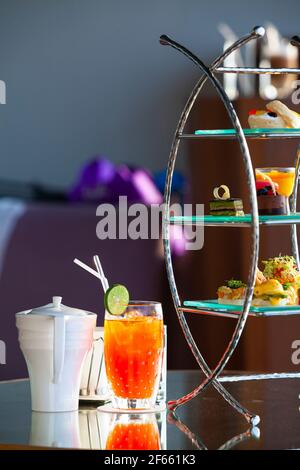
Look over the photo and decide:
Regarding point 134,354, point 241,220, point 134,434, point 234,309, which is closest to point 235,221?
point 241,220

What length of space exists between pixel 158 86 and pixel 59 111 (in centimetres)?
57

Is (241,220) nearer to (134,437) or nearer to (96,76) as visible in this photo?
(134,437)

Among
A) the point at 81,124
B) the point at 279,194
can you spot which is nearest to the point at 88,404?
the point at 279,194

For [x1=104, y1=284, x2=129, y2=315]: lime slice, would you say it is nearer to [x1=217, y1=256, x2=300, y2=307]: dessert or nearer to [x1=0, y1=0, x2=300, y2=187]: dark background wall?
[x1=217, y1=256, x2=300, y2=307]: dessert

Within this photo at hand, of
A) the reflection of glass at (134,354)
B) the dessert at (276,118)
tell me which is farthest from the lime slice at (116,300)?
the dessert at (276,118)

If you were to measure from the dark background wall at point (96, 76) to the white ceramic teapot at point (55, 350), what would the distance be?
4.10 metres

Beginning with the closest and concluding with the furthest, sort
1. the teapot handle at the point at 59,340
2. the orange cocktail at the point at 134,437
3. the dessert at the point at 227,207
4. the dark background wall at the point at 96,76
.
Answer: the orange cocktail at the point at 134,437
the teapot handle at the point at 59,340
the dessert at the point at 227,207
the dark background wall at the point at 96,76

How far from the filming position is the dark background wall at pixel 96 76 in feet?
18.0

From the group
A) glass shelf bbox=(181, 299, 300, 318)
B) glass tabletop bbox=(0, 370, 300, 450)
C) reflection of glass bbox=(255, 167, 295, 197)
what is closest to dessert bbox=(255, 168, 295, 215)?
reflection of glass bbox=(255, 167, 295, 197)

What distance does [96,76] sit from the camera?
5.53 m

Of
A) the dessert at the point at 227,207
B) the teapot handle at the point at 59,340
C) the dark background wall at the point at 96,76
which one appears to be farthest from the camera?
the dark background wall at the point at 96,76

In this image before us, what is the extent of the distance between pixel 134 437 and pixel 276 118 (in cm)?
57

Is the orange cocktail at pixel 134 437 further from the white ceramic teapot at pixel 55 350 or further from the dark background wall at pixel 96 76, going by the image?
the dark background wall at pixel 96 76

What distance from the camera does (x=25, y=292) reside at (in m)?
2.90
